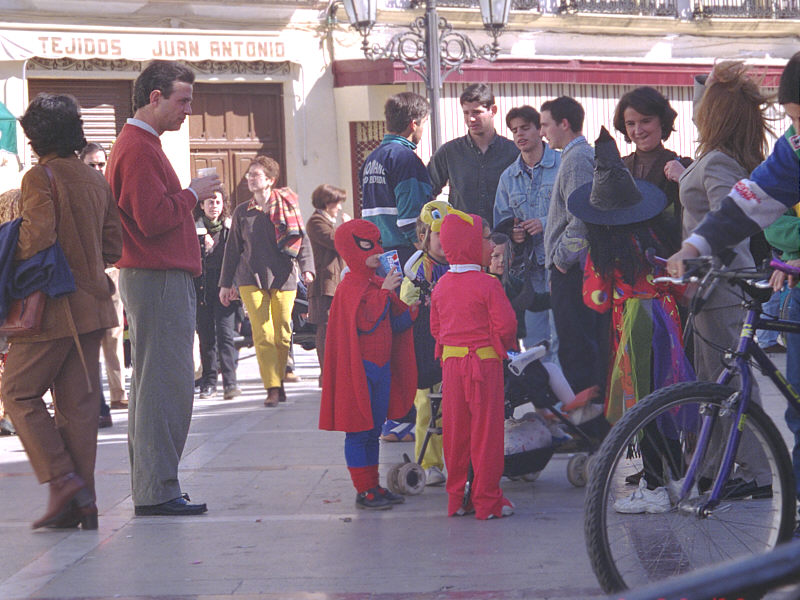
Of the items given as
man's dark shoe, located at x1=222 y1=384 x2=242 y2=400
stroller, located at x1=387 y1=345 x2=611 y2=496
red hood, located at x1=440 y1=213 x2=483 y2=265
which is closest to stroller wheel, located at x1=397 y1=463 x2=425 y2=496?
stroller, located at x1=387 y1=345 x2=611 y2=496

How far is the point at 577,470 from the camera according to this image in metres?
6.79

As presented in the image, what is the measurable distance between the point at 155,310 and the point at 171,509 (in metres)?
0.96

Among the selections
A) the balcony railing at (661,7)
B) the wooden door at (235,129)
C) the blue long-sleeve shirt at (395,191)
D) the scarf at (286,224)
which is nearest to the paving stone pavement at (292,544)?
the blue long-sleeve shirt at (395,191)

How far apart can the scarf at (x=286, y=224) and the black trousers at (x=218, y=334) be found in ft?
2.98

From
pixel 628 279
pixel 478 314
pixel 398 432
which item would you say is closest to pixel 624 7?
pixel 398 432

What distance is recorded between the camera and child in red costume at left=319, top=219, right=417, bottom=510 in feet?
21.0

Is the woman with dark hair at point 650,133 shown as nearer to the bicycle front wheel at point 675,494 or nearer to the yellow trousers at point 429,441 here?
the yellow trousers at point 429,441

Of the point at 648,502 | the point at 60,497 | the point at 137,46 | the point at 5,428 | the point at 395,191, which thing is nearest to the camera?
the point at 648,502

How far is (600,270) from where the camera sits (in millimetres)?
6258

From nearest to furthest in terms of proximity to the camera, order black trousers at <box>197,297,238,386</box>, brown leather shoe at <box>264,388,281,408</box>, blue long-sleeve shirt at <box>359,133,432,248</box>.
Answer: blue long-sleeve shirt at <box>359,133,432,248</box>
brown leather shoe at <box>264,388,281,408</box>
black trousers at <box>197,297,238,386</box>

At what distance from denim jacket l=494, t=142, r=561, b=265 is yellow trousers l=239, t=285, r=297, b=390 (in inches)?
126

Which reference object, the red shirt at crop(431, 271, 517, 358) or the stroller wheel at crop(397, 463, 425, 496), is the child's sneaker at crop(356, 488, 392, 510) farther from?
the red shirt at crop(431, 271, 517, 358)

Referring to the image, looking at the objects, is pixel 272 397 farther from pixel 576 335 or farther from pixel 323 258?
pixel 576 335

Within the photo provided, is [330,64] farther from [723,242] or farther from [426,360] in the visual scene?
[723,242]
